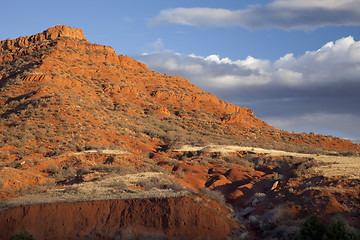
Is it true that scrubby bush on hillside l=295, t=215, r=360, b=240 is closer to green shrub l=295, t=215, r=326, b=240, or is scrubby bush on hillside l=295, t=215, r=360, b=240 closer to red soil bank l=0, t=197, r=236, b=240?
green shrub l=295, t=215, r=326, b=240

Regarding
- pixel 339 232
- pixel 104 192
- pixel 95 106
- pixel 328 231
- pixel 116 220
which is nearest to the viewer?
pixel 339 232

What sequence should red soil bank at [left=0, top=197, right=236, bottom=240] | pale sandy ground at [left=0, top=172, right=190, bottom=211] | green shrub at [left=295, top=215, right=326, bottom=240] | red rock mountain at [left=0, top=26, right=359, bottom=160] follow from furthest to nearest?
red rock mountain at [left=0, top=26, right=359, bottom=160], pale sandy ground at [left=0, top=172, right=190, bottom=211], red soil bank at [left=0, top=197, right=236, bottom=240], green shrub at [left=295, top=215, right=326, bottom=240]

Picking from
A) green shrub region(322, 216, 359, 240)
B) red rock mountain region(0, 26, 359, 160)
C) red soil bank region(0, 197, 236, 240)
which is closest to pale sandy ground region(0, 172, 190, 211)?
red soil bank region(0, 197, 236, 240)

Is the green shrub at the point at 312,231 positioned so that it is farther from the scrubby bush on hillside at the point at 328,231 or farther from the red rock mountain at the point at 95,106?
the red rock mountain at the point at 95,106

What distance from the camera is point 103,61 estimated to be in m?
65.9

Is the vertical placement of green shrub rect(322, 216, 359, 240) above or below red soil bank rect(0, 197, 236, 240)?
above

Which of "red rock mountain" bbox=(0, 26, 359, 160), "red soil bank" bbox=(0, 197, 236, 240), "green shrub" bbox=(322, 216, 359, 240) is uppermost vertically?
"red rock mountain" bbox=(0, 26, 359, 160)

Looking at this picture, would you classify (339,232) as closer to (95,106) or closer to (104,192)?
(104,192)

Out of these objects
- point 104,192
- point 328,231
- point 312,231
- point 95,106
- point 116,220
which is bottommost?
point 116,220

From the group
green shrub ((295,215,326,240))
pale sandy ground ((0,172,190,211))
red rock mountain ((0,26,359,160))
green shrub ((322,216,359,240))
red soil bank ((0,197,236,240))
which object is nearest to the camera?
green shrub ((322,216,359,240))

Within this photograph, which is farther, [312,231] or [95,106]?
[95,106]

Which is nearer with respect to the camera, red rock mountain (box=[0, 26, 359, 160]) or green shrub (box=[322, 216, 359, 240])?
green shrub (box=[322, 216, 359, 240])

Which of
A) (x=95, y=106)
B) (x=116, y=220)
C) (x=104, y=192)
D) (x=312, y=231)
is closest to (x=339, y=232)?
(x=312, y=231)

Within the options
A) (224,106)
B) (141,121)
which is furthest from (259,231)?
(224,106)
